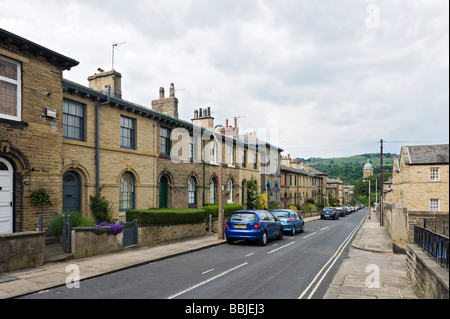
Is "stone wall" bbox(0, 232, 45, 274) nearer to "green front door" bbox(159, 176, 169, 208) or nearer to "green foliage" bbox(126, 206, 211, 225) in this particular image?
"green foliage" bbox(126, 206, 211, 225)

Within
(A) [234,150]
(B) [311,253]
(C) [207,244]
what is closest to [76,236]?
(C) [207,244]

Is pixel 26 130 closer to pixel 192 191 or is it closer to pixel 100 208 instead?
pixel 100 208

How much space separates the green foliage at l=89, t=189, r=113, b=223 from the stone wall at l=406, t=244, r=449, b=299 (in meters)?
12.4

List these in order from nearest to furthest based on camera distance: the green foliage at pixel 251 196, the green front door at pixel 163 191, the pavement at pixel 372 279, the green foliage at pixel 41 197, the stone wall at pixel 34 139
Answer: the pavement at pixel 372 279
the stone wall at pixel 34 139
the green foliage at pixel 41 197
the green front door at pixel 163 191
the green foliage at pixel 251 196

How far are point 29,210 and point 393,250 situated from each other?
14777 mm

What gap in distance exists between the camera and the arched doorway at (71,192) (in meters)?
13.7

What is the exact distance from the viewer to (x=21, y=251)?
9156 millimetres

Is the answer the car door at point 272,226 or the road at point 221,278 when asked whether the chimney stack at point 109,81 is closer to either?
the road at point 221,278

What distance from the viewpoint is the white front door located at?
10.8 m

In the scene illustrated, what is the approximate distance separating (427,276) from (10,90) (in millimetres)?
13438

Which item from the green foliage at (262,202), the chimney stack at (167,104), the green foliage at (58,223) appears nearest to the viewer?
the green foliage at (58,223)

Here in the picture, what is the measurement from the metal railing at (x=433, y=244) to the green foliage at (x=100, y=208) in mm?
12530

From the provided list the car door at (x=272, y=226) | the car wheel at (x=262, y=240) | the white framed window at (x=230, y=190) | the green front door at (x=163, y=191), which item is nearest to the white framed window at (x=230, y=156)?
the white framed window at (x=230, y=190)

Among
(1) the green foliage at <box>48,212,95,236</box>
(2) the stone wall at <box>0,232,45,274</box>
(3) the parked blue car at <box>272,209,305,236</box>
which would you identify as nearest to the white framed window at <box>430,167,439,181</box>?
(2) the stone wall at <box>0,232,45,274</box>
